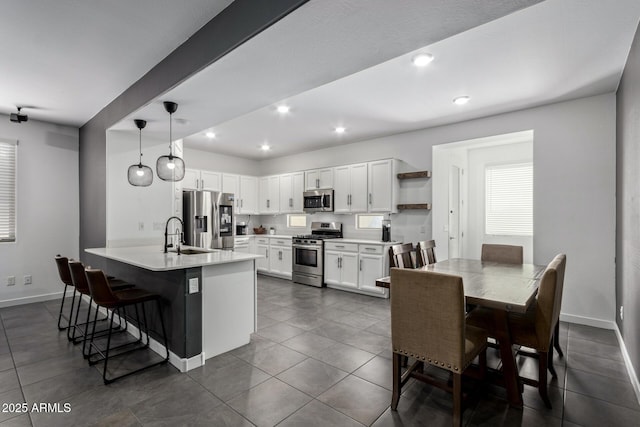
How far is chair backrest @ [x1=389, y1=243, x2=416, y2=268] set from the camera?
285 cm

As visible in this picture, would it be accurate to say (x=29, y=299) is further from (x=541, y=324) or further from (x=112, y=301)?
(x=541, y=324)

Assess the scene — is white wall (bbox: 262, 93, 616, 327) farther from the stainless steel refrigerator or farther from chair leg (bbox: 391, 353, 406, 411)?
the stainless steel refrigerator

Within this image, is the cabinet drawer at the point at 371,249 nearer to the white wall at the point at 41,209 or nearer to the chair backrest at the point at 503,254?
the chair backrest at the point at 503,254

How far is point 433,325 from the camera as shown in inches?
73.9

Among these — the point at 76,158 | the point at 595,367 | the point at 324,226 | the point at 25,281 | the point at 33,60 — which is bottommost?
the point at 595,367

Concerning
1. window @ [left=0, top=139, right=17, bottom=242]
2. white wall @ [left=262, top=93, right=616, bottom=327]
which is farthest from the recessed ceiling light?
window @ [left=0, top=139, right=17, bottom=242]

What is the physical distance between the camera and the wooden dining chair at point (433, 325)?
5.91 ft

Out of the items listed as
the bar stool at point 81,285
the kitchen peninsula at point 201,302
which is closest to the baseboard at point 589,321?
the kitchen peninsula at point 201,302

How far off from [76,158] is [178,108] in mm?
3156

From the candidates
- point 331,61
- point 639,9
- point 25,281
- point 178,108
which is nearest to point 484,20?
point 331,61

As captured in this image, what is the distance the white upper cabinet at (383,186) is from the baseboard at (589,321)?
266 centimetres

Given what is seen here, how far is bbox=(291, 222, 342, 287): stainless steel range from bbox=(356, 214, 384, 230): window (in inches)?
17.9

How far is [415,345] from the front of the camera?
198 centimetres

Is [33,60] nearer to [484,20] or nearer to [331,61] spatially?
[331,61]
